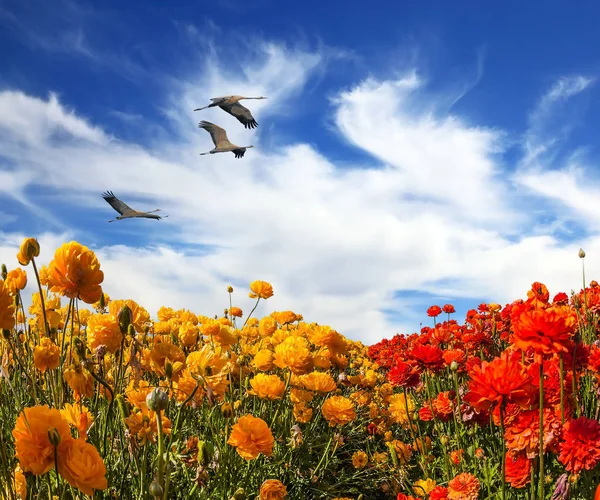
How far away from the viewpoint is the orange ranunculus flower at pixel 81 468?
1302 millimetres

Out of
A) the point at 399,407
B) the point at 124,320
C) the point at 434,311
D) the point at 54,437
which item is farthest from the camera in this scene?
the point at 434,311

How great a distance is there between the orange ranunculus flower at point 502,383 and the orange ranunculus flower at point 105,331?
4.81ft

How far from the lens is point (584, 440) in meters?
2.02

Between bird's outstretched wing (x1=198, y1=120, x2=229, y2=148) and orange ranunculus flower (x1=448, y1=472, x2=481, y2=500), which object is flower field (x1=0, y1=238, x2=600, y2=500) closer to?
orange ranunculus flower (x1=448, y1=472, x2=481, y2=500)

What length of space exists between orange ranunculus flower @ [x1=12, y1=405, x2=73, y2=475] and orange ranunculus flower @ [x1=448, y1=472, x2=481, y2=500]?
1.53m

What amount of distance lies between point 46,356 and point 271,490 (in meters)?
1.11

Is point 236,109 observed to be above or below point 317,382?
above

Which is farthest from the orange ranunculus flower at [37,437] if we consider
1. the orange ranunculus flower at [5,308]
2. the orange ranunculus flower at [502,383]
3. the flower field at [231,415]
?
the orange ranunculus flower at [502,383]

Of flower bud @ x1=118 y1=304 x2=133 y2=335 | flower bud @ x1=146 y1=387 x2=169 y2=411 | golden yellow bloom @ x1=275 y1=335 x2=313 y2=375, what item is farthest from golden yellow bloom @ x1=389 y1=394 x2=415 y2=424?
flower bud @ x1=146 y1=387 x2=169 y2=411

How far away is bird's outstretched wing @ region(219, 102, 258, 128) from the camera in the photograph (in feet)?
35.2

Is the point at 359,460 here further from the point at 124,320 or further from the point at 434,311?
the point at 434,311

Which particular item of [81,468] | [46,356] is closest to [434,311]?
[46,356]

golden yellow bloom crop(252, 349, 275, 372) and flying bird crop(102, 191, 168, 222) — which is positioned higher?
flying bird crop(102, 191, 168, 222)

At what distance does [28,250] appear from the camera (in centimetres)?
199
